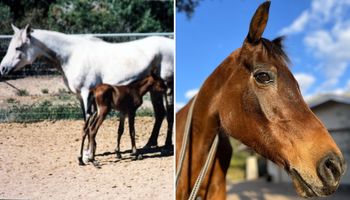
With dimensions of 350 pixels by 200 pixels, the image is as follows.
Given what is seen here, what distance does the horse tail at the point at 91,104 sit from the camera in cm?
282

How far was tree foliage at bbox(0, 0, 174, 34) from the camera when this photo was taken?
2914 mm

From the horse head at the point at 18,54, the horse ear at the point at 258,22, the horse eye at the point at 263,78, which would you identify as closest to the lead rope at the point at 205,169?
the horse eye at the point at 263,78

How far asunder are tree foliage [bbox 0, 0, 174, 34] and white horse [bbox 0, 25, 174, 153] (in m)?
0.09

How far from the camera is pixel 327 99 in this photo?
19.9 ft

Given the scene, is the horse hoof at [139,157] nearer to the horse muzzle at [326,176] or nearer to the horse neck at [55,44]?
the horse neck at [55,44]

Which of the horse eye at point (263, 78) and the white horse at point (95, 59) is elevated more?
the white horse at point (95, 59)

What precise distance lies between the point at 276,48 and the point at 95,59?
1.61 meters

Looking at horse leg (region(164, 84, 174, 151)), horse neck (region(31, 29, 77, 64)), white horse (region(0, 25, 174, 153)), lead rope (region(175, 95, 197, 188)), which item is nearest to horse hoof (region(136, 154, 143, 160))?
white horse (region(0, 25, 174, 153))

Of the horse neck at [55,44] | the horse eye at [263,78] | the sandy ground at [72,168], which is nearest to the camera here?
the horse eye at [263,78]

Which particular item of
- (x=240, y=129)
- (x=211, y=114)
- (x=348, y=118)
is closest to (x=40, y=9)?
(x=211, y=114)

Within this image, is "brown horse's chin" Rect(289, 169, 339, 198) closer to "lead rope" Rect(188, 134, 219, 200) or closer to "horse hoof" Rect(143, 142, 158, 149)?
"lead rope" Rect(188, 134, 219, 200)

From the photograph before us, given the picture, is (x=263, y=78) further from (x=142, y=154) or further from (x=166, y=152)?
(x=142, y=154)

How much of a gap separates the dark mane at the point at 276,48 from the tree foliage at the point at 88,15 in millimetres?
1299

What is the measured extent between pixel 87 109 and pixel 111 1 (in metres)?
0.92
